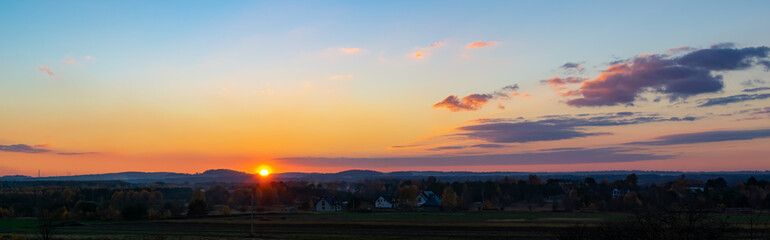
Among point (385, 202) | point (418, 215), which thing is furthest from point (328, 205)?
point (418, 215)

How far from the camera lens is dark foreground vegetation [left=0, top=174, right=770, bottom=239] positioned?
63.0 ft

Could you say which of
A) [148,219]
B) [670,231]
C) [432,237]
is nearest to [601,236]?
[670,231]

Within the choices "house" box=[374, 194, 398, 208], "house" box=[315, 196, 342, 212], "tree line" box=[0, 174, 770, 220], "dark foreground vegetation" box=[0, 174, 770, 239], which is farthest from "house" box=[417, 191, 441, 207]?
"house" box=[315, 196, 342, 212]

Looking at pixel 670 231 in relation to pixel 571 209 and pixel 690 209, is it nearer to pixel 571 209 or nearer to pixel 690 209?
pixel 690 209

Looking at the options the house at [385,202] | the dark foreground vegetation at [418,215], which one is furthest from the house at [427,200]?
the house at [385,202]

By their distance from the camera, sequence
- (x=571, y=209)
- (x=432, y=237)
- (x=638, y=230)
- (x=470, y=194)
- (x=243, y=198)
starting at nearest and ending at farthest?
(x=638, y=230)
(x=432, y=237)
(x=571, y=209)
(x=470, y=194)
(x=243, y=198)

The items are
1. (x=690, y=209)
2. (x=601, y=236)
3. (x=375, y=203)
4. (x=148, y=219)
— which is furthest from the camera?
(x=375, y=203)

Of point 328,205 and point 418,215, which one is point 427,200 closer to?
point 328,205

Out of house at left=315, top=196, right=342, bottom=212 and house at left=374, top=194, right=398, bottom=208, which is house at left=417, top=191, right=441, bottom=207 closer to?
house at left=374, top=194, right=398, bottom=208

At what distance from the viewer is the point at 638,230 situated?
16.6 metres

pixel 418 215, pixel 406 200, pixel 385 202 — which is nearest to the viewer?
pixel 418 215

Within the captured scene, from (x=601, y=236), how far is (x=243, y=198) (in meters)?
146

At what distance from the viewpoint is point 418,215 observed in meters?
91.5

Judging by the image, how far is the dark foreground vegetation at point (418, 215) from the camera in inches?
755
